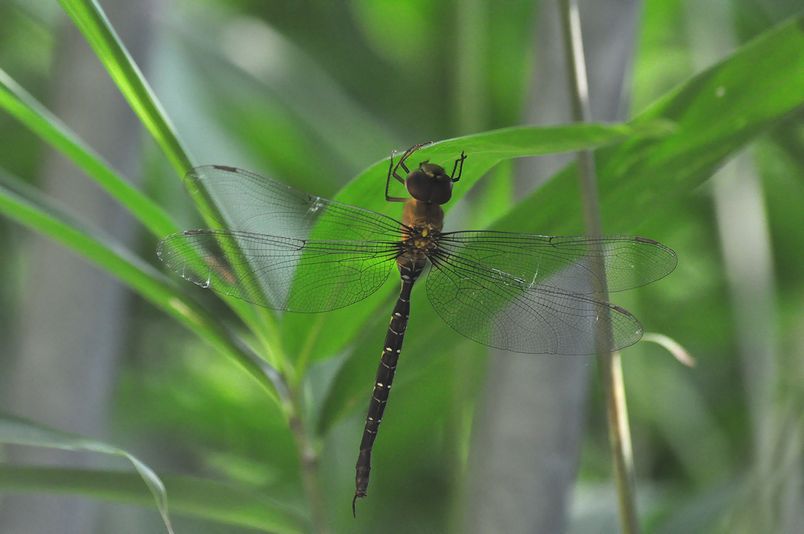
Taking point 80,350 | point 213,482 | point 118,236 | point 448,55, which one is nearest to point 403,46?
point 448,55

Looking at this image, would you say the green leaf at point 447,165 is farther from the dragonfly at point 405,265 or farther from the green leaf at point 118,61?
the green leaf at point 118,61

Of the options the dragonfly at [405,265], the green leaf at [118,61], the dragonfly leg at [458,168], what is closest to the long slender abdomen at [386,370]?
the dragonfly at [405,265]

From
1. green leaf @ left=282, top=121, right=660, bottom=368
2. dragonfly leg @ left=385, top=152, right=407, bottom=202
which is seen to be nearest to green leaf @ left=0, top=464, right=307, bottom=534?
green leaf @ left=282, top=121, right=660, bottom=368

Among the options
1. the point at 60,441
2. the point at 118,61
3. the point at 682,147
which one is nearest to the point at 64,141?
the point at 118,61

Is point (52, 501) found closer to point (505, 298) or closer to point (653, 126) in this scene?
point (505, 298)

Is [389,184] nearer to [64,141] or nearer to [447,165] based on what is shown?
[447,165]
